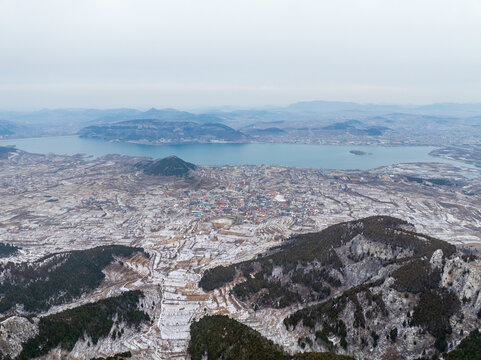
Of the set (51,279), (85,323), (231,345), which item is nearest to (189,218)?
(51,279)

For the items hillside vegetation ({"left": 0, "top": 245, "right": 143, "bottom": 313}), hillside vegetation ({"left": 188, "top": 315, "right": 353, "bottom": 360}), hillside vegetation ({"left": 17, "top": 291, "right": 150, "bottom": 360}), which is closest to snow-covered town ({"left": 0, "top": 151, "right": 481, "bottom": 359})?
hillside vegetation ({"left": 17, "top": 291, "right": 150, "bottom": 360})

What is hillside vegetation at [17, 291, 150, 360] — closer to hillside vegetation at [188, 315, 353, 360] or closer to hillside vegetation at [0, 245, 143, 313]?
hillside vegetation at [0, 245, 143, 313]

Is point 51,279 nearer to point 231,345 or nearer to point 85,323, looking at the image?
point 85,323

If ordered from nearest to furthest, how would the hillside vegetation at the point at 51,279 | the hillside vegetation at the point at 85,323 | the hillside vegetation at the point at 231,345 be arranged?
the hillside vegetation at the point at 231,345
the hillside vegetation at the point at 85,323
the hillside vegetation at the point at 51,279

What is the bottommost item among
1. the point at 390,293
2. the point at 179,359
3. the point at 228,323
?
the point at 179,359

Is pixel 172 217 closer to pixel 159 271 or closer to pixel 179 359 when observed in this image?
pixel 159 271

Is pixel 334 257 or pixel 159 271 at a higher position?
pixel 334 257

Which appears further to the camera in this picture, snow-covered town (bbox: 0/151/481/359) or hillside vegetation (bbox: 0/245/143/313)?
snow-covered town (bbox: 0/151/481/359)

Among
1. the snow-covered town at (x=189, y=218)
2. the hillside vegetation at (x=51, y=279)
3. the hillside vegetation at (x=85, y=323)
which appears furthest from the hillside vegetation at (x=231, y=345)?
the hillside vegetation at (x=51, y=279)

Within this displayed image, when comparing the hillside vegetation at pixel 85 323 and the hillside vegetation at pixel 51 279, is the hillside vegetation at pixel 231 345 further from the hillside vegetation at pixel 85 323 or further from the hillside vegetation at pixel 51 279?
the hillside vegetation at pixel 51 279

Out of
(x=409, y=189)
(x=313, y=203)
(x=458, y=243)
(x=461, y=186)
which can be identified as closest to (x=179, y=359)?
(x=458, y=243)

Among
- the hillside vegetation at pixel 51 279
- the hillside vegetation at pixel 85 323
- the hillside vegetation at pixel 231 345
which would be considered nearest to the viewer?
the hillside vegetation at pixel 231 345
